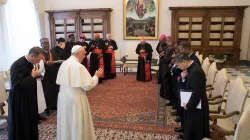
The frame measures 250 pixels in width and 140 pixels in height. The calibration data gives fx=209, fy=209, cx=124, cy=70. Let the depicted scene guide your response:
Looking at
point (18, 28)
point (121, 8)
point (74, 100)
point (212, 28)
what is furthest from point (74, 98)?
point (212, 28)

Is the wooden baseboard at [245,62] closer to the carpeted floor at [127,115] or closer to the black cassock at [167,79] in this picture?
the carpeted floor at [127,115]

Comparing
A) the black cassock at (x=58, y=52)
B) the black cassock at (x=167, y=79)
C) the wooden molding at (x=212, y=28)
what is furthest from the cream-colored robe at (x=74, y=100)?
the wooden molding at (x=212, y=28)

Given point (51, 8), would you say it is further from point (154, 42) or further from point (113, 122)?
point (113, 122)

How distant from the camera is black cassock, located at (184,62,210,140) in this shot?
8.79ft

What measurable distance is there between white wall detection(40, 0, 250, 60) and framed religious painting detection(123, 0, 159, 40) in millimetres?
244

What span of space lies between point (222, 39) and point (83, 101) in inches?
365

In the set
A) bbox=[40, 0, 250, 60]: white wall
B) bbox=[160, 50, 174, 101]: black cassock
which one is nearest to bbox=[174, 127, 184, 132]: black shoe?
bbox=[160, 50, 174, 101]: black cassock

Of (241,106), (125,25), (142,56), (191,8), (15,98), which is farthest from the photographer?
(125,25)

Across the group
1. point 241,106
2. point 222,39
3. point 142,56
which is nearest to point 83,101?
point 241,106

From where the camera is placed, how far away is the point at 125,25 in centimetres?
1072

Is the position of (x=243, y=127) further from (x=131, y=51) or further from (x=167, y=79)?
(x=131, y=51)

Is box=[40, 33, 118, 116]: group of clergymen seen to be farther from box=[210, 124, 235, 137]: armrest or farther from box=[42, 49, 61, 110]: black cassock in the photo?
box=[210, 124, 235, 137]: armrest

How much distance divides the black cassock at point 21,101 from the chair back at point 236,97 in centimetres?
296

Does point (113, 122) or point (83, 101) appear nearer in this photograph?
point (83, 101)
